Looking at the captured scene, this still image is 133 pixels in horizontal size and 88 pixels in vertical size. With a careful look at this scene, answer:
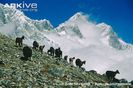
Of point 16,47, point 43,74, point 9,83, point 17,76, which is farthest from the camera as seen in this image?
point 16,47

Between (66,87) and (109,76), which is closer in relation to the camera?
(66,87)

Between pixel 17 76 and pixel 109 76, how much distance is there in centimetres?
4588

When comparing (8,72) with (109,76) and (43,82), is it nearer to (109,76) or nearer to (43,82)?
(43,82)

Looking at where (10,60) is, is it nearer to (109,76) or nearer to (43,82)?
(43,82)

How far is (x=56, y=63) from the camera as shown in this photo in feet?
351

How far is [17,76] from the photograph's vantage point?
262ft

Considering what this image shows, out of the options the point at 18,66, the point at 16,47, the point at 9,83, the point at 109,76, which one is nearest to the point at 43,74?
the point at 18,66

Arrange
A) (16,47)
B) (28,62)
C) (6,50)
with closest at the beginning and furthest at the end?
(28,62), (6,50), (16,47)

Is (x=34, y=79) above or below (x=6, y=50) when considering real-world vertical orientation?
below

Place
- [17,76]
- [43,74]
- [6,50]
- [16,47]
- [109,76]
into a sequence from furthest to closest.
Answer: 1. [109,76]
2. [16,47]
3. [6,50]
4. [43,74]
5. [17,76]

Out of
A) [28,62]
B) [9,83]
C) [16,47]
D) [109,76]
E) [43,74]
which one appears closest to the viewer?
[9,83]

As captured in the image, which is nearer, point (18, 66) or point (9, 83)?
point (9, 83)

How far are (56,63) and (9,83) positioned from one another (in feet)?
107

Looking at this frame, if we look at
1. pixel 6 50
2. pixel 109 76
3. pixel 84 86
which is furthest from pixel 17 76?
pixel 109 76
